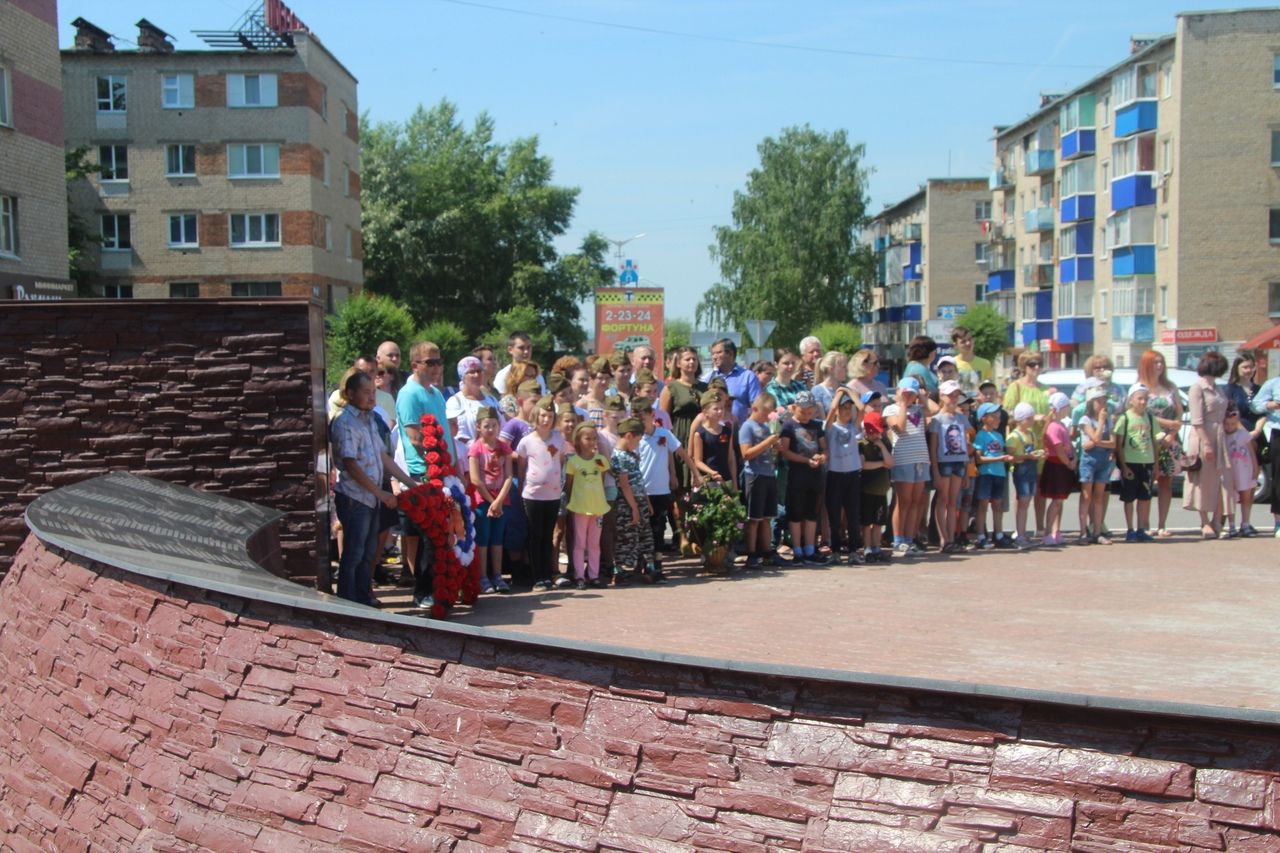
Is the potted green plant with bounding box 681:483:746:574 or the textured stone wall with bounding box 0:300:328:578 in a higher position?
the textured stone wall with bounding box 0:300:328:578

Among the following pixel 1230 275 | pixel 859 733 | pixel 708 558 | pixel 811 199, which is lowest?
pixel 708 558

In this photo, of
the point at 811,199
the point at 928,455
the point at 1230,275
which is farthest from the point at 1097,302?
the point at 928,455

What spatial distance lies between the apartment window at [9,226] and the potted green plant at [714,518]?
82.3 feet

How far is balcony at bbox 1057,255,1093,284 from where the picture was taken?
67.8m

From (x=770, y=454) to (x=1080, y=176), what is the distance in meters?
61.2

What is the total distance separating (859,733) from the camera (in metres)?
3.71

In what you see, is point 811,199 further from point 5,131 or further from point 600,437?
point 600,437

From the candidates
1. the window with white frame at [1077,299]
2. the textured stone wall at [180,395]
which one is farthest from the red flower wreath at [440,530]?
the window with white frame at [1077,299]

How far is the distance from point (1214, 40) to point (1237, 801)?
56844 millimetres

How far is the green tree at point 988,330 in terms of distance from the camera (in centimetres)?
7538

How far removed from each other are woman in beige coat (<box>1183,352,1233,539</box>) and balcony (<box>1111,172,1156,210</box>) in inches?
1849

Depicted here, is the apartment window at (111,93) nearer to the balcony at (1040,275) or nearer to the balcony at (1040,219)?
the balcony at (1040,219)

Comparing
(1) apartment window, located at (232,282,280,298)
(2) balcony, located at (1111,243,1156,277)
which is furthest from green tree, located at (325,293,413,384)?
(2) balcony, located at (1111,243,1156,277)

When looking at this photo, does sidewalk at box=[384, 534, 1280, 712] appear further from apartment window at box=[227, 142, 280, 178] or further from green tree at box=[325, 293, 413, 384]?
apartment window at box=[227, 142, 280, 178]
